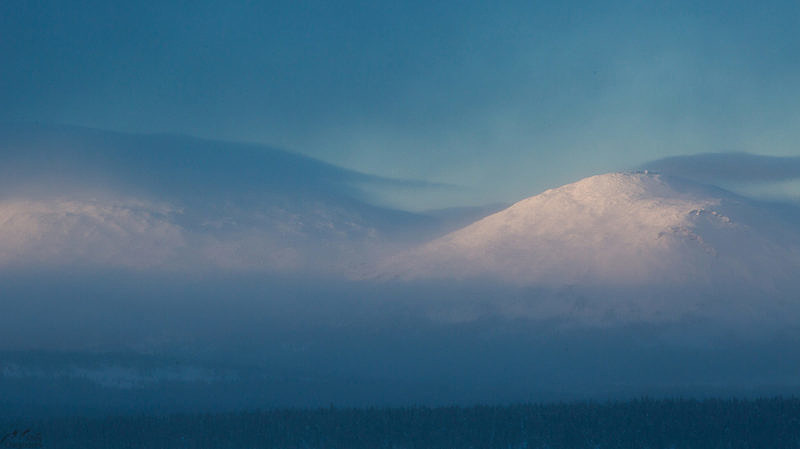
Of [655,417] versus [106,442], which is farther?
[655,417]

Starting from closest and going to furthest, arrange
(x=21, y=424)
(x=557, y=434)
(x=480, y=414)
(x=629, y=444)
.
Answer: (x=629, y=444) < (x=557, y=434) < (x=480, y=414) < (x=21, y=424)

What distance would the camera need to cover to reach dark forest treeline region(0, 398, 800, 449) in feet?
389

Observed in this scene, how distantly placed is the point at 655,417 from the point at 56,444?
111 metres

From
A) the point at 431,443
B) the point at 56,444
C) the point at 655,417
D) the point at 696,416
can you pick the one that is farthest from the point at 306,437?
the point at 696,416

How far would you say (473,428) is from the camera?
5113 inches

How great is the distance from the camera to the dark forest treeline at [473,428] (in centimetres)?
11869

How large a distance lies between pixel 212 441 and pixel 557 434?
6244 centimetres

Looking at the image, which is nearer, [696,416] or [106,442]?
[106,442]

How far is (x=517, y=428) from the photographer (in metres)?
129

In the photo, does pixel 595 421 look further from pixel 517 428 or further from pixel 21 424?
pixel 21 424

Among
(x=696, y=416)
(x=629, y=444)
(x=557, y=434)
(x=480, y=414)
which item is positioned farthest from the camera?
(x=480, y=414)

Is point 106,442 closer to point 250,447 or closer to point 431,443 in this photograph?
point 250,447

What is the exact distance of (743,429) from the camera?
403 ft

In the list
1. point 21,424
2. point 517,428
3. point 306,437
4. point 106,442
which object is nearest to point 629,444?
point 517,428
